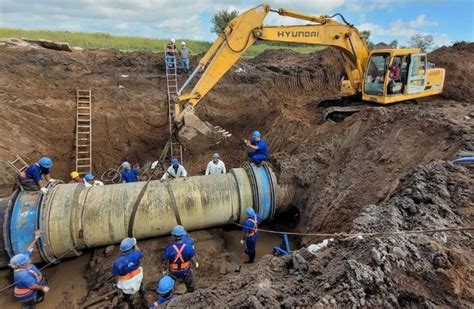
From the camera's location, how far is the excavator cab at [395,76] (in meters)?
9.81

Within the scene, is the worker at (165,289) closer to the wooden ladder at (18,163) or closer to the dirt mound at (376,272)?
the dirt mound at (376,272)

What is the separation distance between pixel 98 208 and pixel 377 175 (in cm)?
576

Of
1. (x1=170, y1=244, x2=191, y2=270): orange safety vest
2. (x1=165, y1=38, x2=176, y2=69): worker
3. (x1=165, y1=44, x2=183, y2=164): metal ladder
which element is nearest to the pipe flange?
(x1=170, y1=244, x2=191, y2=270): orange safety vest

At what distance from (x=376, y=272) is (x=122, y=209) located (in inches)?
197

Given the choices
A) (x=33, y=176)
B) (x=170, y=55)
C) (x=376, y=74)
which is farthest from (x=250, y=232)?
(x=170, y=55)

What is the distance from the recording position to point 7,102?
10195 mm

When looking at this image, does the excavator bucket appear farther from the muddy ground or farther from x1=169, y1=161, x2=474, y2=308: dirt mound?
x1=169, y1=161, x2=474, y2=308: dirt mound

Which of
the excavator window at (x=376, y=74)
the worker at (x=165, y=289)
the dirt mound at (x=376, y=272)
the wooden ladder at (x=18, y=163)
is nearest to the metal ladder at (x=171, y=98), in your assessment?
the wooden ladder at (x=18, y=163)

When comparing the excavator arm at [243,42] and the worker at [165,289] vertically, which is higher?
the excavator arm at [243,42]

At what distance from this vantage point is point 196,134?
9805mm

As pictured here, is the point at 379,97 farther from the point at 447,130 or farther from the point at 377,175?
the point at 377,175

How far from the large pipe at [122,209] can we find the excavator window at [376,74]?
4867 mm

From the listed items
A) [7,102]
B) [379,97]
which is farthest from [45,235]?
[379,97]

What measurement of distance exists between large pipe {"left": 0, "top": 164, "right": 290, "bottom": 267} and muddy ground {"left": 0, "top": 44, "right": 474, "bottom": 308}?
0.60 meters
